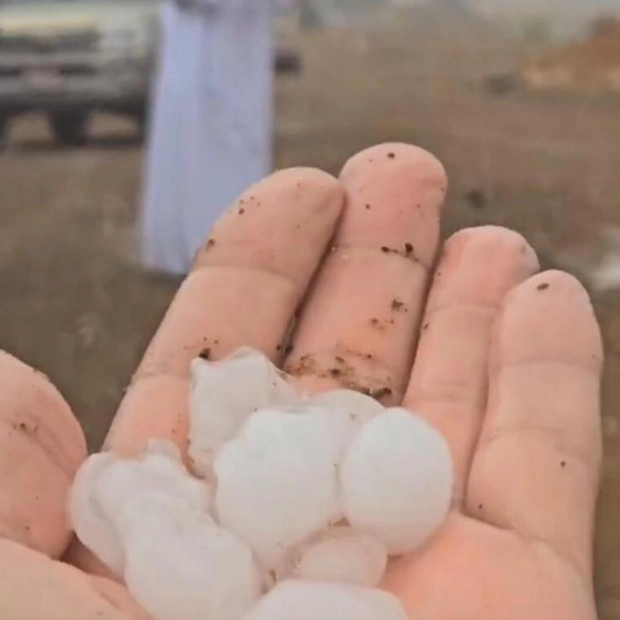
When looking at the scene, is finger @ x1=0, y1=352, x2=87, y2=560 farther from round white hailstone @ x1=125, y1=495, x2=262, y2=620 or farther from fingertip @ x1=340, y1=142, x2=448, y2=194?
fingertip @ x1=340, y1=142, x2=448, y2=194

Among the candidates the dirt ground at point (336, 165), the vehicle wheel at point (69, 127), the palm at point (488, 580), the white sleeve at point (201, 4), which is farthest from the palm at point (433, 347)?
the vehicle wheel at point (69, 127)

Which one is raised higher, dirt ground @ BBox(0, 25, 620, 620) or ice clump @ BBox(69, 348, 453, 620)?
ice clump @ BBox(69, 348, 453, 620)

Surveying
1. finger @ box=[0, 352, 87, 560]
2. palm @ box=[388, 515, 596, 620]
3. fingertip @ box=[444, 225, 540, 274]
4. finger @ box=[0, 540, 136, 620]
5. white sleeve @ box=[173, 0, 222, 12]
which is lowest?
palm @ box=[388, 515, 596, 620]

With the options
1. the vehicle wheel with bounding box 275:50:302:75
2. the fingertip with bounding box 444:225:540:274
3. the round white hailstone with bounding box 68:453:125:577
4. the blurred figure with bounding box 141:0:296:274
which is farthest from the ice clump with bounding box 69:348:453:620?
the vehicle wheel with bounding box 275:50:302:75

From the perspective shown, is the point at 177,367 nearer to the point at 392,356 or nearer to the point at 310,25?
the point at 392,356

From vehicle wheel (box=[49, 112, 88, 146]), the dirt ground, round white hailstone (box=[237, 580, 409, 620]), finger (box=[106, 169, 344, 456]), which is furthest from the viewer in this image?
vehicle wheel (box=[49, 112, 88, 146])

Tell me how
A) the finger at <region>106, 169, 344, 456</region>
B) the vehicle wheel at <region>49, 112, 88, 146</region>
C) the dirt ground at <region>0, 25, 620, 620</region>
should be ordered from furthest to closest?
the vehicle wheel at <region>49, 112, 88, 146</region> → the dirt ground at <region>0, 25, 620, 620</region> → the finger at <region>106, 169, 344, 456</region>

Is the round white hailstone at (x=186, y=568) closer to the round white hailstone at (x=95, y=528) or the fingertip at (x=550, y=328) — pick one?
the round white hailstone at (x=95, y=528)

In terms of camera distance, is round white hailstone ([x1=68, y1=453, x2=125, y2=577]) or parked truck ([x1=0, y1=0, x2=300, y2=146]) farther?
parked truck ([x1=0, y1=0, x2=300, y2=146])

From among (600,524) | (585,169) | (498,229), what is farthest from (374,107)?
(498,229)
